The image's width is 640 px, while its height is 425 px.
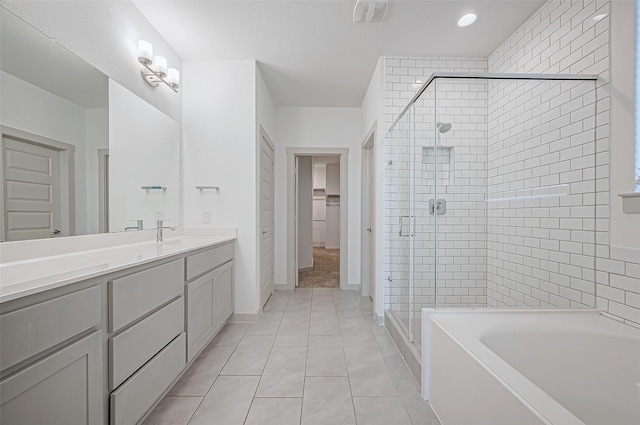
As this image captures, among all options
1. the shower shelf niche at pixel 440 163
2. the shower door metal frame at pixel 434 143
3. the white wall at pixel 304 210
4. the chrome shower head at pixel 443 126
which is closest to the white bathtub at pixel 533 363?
the shower door metal frame at pixel 434 143

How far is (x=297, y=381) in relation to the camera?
1826 millimetres

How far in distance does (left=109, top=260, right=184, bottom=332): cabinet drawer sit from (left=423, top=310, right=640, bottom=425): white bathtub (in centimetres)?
146

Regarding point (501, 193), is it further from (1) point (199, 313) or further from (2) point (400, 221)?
(1) point (199, 313)

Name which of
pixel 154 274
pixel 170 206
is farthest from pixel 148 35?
pixel 154 274

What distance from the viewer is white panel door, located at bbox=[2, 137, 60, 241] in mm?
1224

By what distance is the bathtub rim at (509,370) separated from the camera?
77 centimetres

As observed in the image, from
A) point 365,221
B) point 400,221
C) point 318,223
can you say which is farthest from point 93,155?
point 318,223

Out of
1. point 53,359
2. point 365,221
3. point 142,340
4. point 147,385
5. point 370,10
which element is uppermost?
point 370,10

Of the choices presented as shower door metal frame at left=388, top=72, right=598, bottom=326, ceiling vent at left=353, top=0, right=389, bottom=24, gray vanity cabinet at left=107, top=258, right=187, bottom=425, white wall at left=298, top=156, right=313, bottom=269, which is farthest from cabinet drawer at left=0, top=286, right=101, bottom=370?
white wall at left=298, top=156, right=313, bottom=269

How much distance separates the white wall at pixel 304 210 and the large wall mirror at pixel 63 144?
135 inches

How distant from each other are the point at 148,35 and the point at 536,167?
10.2 ft

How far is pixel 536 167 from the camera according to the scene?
1930mm

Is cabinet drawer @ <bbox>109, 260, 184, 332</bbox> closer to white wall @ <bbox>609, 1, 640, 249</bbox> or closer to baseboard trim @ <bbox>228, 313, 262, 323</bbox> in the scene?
baseboard trim @ <bbox>228, 313, 262, 323</bbox>

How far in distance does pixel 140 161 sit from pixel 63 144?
70cm
